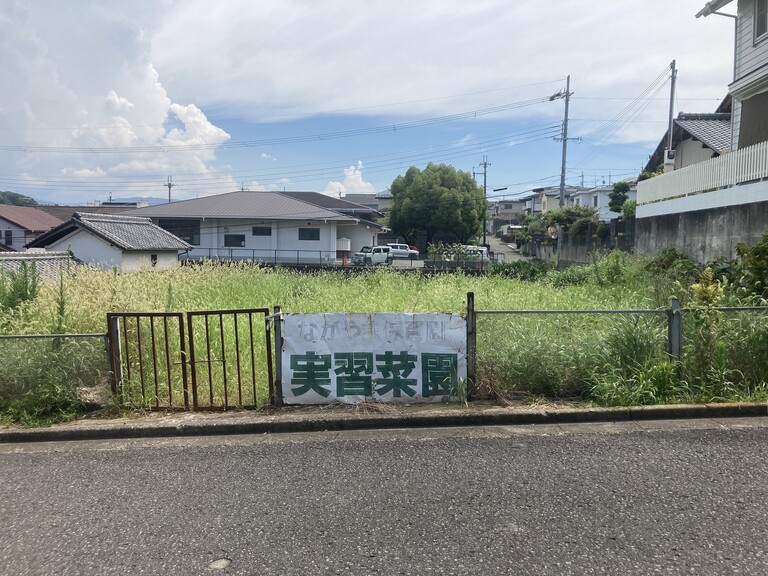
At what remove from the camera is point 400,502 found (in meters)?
3.53

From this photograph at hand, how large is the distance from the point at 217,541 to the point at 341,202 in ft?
169

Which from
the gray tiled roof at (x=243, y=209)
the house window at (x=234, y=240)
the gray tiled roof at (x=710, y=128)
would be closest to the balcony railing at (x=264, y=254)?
the house window at (x=234, y=240)

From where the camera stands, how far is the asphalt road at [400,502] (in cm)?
291

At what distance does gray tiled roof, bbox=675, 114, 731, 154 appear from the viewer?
19.4m

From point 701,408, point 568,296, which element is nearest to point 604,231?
point 568,296

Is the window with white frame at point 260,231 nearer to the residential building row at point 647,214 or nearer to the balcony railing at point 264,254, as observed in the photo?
the residential building row at point 647,214

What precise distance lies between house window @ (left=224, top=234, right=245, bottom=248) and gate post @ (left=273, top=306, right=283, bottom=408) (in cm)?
3218

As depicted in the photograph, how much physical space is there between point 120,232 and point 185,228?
40.2 ft

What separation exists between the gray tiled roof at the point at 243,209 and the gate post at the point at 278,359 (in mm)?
30184

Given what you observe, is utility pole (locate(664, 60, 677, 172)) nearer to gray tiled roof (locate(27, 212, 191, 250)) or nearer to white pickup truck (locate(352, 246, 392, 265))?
white pickup truck (locate(352, 246, 392, 265))

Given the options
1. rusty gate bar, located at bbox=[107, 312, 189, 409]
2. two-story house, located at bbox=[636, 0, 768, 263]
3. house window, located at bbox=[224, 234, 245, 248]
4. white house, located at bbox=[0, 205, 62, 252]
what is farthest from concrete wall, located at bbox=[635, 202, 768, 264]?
white house, located at bbox=[0, 205, 62, 252]

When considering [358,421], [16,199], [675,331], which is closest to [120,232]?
[358,421]

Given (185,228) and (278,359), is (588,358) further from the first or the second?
(185,228)

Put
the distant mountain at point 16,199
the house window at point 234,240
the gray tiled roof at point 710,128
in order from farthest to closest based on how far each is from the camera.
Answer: the distant mountain at point 16,199
the house window at point 234,240
the gray tiled roof at point 710,128
